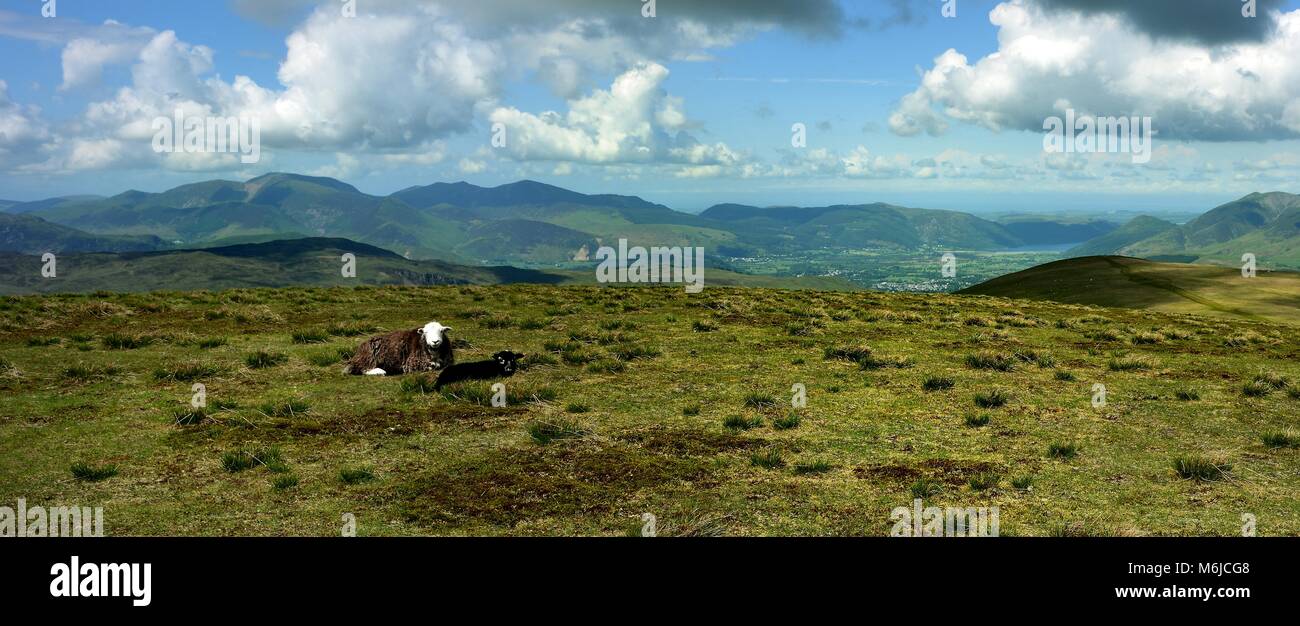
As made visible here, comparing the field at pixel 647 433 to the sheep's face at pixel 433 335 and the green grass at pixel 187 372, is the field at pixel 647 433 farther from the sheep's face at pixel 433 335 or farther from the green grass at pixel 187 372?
the sheep's face at pixel 433 335

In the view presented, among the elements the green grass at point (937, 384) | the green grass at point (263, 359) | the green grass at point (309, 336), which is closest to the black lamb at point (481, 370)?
the green grass at point (263, 359)

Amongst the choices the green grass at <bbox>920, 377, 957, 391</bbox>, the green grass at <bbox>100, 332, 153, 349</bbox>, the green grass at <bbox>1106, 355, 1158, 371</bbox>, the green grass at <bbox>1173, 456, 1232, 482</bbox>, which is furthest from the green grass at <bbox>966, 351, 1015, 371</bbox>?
the green grass at <bbox>100, 332, 153, 349</bbox>

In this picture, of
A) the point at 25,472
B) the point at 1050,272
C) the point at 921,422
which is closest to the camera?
the point at 25,472

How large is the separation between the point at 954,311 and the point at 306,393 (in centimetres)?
3389

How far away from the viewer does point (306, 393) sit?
61.3 ft

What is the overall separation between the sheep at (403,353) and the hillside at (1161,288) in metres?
53.6

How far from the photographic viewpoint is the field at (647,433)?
37.9 ft

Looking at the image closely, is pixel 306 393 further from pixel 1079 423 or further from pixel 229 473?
pixel 1079 423

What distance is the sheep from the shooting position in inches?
826

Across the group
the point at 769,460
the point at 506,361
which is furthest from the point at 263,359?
the point at 769,460

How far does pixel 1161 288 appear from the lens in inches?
2574

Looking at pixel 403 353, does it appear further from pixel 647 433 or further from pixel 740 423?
pixel 740 423
